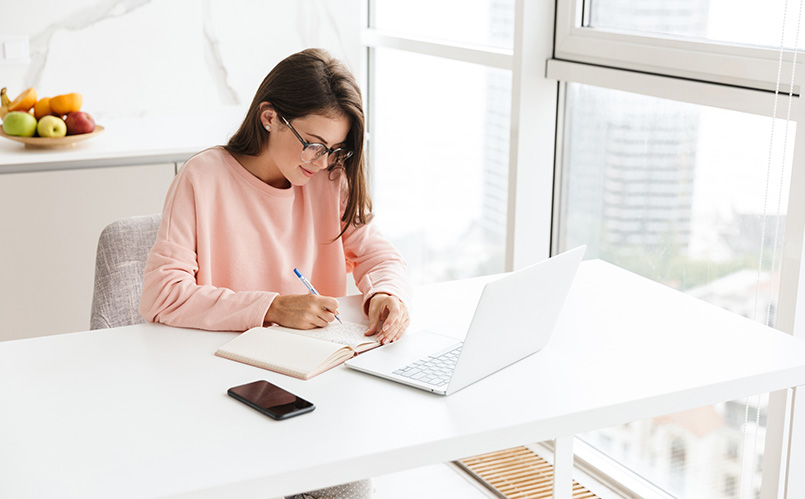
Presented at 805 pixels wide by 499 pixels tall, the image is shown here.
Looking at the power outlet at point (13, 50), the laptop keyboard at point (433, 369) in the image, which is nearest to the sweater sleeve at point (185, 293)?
the laptop keyboard at point (433, 369)

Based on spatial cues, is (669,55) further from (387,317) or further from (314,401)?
(314,401)

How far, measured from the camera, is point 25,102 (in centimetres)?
261

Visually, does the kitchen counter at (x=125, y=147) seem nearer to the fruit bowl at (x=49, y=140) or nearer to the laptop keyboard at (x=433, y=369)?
the fruit bowl at (x=49, y=140)

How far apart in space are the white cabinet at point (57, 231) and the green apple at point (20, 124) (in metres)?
0.14

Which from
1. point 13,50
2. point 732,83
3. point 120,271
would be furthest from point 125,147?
point 732,83

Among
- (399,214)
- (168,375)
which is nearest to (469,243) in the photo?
(399,214)

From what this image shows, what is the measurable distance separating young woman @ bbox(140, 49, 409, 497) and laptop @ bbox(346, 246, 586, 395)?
0.36ft

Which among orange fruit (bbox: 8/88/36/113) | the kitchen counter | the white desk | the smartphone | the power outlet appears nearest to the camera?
the white desk

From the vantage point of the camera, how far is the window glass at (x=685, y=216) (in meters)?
1.79

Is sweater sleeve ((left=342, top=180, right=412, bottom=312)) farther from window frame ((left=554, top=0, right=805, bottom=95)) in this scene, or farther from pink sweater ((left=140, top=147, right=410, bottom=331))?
window frame ((left=554, top=0, right=805, bottom=95))

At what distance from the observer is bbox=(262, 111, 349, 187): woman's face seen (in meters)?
1.60

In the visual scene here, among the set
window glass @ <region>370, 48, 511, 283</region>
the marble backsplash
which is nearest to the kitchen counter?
the marble backsplash

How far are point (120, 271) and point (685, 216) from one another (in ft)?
4.13

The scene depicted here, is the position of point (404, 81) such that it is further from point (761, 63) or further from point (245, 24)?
point (761, 63)
